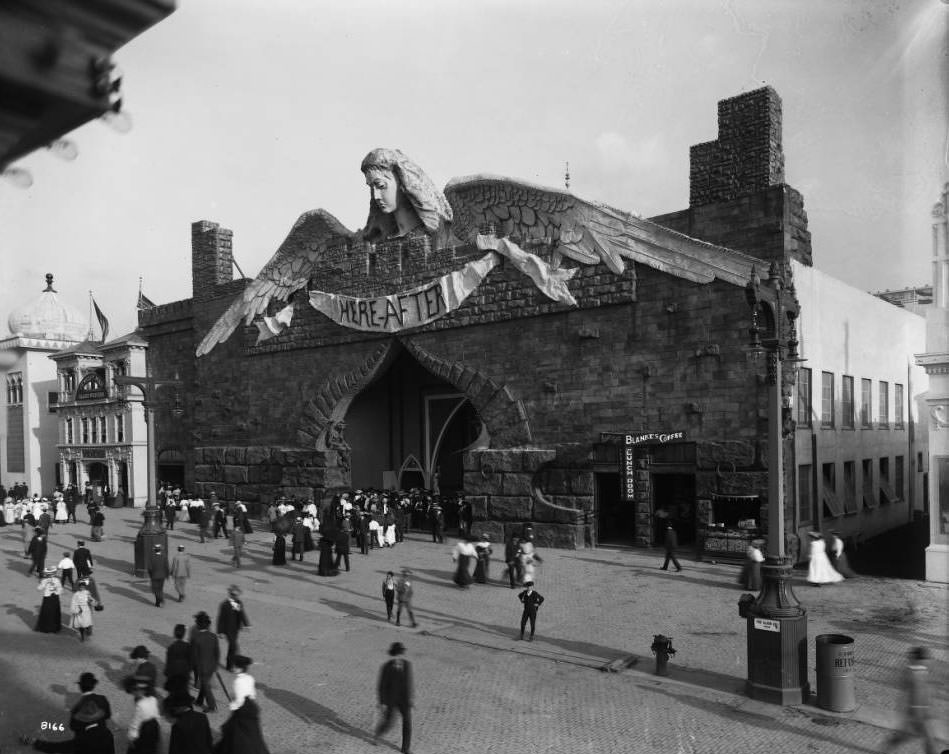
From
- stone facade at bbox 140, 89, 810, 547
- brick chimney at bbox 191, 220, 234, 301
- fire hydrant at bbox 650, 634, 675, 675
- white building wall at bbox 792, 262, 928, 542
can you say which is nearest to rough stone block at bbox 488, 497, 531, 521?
stone facade at bbox 140, 89, 810, 547

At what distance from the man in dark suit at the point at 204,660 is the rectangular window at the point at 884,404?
23.7 metres

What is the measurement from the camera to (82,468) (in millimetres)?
45906

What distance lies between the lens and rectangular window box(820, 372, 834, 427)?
23141 millimetres

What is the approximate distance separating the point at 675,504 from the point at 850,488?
5.67 m

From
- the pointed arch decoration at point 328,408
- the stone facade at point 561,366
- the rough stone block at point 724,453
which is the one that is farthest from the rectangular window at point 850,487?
the pointed arch decoration at point 328,408

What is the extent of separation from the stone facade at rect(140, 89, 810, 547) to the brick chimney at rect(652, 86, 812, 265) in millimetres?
41

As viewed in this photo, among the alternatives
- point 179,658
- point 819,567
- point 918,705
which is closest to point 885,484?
point 819,567

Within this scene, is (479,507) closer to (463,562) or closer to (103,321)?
(463,562)

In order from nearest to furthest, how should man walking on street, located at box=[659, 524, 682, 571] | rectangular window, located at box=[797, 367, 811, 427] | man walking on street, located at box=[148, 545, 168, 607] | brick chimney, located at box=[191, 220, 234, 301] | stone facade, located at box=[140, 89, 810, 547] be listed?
1. man walking on street, located at box=[148, 545, 168, 607]
2. man walking on street, located at box=[659, 524, 682, 571]
3. stone facade, located at box=[140, 89, 810, 547]
4. rectangular window, located at box=[797, 367, 811, 427]
5. brick chimney, located at box=[191, 220, 234, 301]

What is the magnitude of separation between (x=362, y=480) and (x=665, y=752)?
90.0 feet

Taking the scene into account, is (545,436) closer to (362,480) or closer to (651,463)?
(651,463)

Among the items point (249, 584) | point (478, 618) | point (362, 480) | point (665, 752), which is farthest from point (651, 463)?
point (362, 480)

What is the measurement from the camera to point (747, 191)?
21.9 meters

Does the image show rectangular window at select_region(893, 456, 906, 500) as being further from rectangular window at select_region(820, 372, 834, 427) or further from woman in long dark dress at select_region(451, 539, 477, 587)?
woman in long dark dress at select_region(451, 539, 477, 587)
